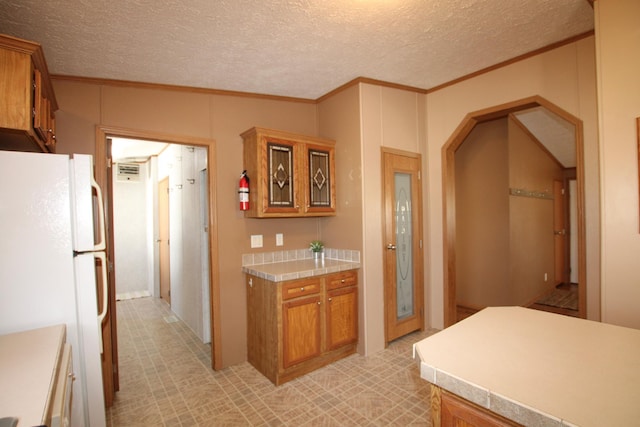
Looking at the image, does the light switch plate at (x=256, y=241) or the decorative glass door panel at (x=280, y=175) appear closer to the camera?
the decorative glass door panel at (x=280, y=175)

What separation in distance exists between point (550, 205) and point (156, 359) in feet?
21.7

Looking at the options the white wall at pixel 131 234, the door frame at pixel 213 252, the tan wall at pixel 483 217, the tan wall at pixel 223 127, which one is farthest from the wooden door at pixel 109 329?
the tan wall at pixel 483 217

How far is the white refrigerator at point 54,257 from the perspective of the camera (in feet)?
5.01

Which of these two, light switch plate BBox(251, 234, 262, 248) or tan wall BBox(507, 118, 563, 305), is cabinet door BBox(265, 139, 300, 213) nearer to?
light switch plate BBox(251, 234, 262, 248)

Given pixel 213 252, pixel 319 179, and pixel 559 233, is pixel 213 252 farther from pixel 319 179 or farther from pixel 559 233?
pixel 559 233

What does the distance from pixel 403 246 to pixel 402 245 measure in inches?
0.8

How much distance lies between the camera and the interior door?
327 centimetres

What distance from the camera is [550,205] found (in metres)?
5.69

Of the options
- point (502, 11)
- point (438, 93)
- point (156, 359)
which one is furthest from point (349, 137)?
point (156, 359)

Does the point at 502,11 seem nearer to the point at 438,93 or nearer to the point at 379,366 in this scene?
the point at 438,93

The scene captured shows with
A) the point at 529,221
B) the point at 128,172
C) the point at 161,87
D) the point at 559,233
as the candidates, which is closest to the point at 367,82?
Answer: the point at 161,87

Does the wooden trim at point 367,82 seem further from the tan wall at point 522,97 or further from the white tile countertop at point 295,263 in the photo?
the white tile countertop at point 295,263

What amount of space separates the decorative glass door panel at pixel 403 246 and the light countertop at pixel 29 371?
9.35 feet

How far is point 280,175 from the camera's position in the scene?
3029mm
